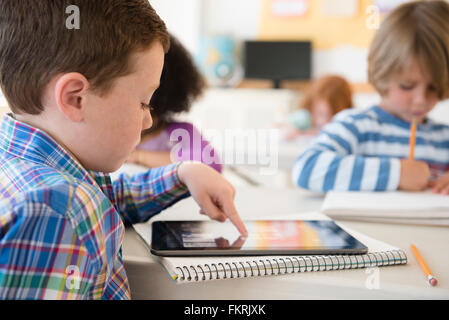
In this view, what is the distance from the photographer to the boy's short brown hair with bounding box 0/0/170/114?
50cm

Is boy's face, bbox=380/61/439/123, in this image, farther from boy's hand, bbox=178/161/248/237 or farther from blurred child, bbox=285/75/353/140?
blurred child, bbox=285/75/353/140

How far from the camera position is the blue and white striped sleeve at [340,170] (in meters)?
1.00

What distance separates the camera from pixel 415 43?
111cm

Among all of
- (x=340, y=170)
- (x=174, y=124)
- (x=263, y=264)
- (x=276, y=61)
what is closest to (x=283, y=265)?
(x=263, y=264)

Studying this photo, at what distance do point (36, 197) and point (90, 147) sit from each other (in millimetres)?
127

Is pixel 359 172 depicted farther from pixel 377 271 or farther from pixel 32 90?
pixel 32 90

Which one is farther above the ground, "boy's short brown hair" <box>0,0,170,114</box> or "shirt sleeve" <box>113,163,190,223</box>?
"boy's short brown hair" <box>0,0,170,114</box>

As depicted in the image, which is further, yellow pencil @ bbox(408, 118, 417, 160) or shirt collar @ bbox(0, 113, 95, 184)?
yellow pencil @ bbox(408, 118, 417, 160)

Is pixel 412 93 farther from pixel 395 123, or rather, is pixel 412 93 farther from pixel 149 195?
pixel 149 195

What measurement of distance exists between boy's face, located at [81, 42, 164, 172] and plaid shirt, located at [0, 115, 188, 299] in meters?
0.03

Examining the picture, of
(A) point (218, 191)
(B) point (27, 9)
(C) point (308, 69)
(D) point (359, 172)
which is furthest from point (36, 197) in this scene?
(C) point (308, 69)

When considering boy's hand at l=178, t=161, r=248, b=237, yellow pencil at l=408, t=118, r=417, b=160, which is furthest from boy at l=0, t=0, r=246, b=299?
yellow pencil at l=408, t=118, r=417, b=160

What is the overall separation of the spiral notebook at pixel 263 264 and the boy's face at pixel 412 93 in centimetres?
61

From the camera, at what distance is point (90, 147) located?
53 cm
